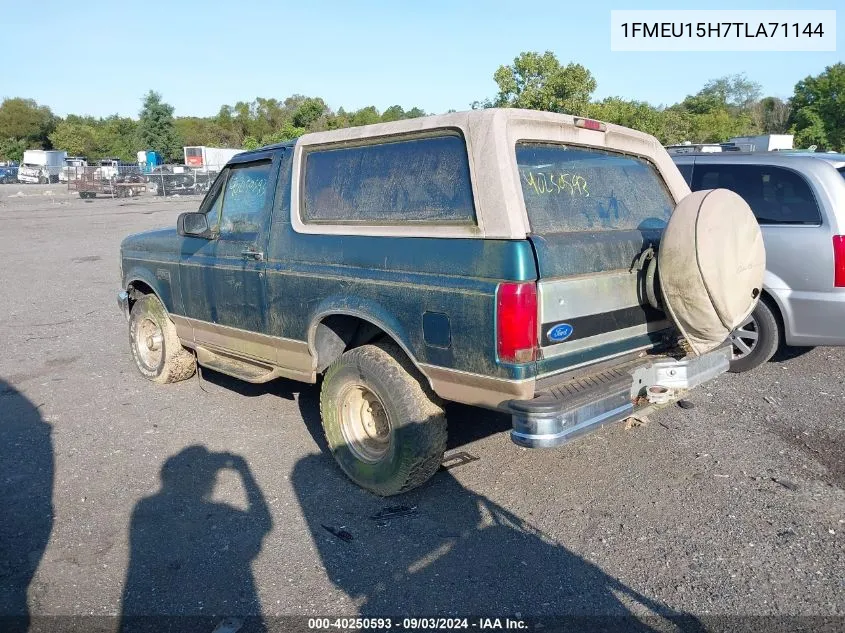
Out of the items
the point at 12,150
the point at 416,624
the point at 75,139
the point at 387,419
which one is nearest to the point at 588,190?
the point at 387,419

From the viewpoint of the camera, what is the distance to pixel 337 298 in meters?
4.01

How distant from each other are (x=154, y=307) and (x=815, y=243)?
5.59 m

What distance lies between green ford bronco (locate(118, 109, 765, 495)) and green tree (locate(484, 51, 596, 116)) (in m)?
22.8

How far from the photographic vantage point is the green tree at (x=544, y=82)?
84.8 feet

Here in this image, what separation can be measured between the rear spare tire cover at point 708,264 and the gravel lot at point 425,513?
1103 mm

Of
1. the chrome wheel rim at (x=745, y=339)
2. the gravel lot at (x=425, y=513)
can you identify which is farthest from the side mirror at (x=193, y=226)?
the chrome wheel rim at (x=745, y=339)

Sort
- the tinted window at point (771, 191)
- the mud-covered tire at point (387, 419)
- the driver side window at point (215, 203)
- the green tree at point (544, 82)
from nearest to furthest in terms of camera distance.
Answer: the mud-covered tire at point (387, 419) < the driver side window at point (215, 203) < the tinted window at point (771, 191) < the green tree at point (544, 82)

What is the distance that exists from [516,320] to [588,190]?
119 cm

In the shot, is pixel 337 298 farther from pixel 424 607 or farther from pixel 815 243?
pixel 815 243

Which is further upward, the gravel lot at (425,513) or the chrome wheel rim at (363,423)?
the chrome wheel rim at (363,423)

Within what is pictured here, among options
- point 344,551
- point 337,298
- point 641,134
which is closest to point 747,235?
point 641,134

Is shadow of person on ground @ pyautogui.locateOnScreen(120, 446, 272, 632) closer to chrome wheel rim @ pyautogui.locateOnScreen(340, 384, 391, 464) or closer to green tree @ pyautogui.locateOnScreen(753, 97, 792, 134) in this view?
chrome wheel rim @ pyautogui.locateOnScreen(340, 384, 391, 464)

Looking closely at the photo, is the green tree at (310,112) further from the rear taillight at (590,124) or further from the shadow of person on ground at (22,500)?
the rear taillight at (590,124)

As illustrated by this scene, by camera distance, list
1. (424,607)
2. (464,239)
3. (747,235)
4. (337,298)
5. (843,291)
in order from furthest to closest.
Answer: (843,291) → (337,298) → (747,235) → (464,239) → (424,607)
